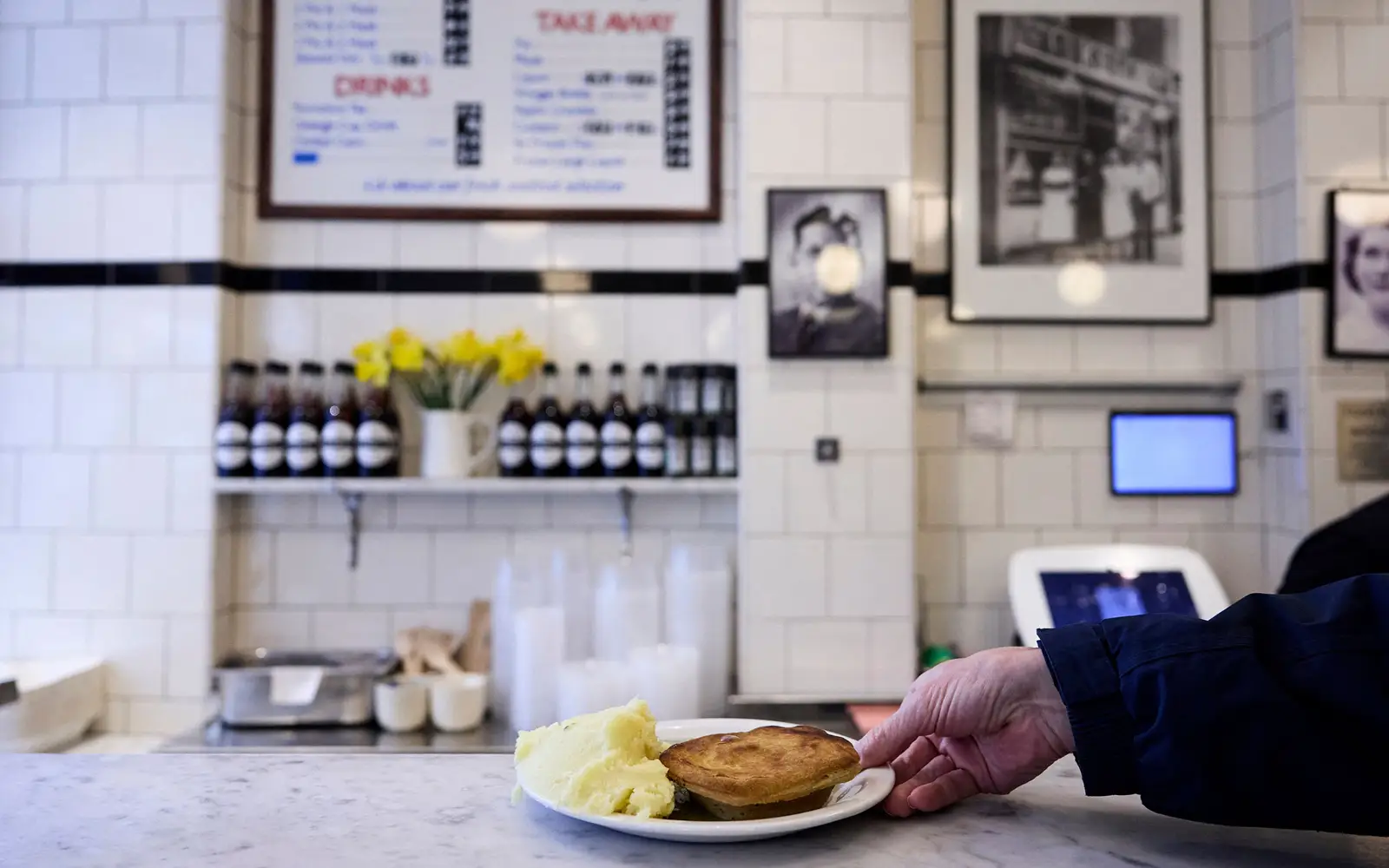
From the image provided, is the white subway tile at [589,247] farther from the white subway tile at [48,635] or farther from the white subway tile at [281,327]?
the white subway tile at [48,635]

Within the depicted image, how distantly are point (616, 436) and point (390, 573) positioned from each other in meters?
0.68

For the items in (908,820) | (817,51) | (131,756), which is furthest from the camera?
(817,51)

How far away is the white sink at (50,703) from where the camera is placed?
6.74 ft

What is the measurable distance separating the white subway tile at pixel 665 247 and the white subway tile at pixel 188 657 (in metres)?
1.36

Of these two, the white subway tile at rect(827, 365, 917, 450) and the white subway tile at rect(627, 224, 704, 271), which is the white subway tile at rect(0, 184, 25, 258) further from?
the white subway tile at rect(827, 365, 917, 450)

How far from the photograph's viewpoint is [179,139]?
2391 millimetres

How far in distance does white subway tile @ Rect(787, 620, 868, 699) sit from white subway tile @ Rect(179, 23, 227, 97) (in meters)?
1.88

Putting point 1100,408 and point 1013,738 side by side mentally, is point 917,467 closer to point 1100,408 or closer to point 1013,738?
point 1100,408

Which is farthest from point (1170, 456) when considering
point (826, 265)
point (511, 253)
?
point (511, 253)

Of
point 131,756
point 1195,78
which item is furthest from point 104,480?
point 1195,78

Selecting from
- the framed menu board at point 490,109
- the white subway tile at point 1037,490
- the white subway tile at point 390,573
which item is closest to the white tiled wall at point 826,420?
the framed menu board at point 490,109

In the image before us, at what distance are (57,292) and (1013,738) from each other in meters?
2.47

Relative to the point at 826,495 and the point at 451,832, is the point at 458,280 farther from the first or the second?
the point at 451,832

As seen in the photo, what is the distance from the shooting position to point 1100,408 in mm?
2504
